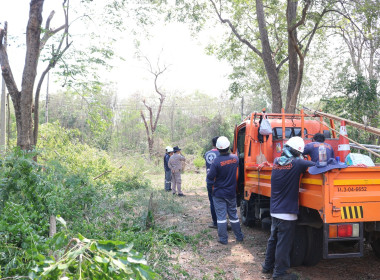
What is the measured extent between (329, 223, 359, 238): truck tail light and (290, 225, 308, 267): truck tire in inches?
32.4

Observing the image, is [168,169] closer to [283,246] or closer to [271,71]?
[271,71]

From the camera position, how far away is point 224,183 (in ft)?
21.7

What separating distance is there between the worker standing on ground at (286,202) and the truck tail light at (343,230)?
23.7 inches

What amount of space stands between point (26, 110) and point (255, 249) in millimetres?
6107

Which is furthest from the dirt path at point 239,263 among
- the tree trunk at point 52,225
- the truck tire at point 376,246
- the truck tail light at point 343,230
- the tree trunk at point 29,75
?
the tree trunk at point 29,75

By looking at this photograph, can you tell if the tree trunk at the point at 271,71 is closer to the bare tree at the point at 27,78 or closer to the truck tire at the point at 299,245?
the bare tree at the point at 27,78

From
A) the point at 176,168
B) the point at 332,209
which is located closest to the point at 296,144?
the point at 332,209

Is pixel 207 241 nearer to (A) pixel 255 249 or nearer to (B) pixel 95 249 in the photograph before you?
(A) pixel 255 249

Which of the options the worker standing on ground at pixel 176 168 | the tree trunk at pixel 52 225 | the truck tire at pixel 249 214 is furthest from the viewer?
the worker standing on ground at pixel 176 168

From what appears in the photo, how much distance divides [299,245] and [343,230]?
92cm

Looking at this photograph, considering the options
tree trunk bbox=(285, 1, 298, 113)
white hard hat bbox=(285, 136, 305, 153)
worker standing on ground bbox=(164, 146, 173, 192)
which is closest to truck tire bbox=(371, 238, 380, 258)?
white hard hat bbox=(285, 136, 305, 153)

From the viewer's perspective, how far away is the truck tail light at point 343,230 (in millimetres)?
4090

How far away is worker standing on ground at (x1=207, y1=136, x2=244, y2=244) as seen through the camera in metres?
6.55

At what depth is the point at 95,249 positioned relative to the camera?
2.17 meters
